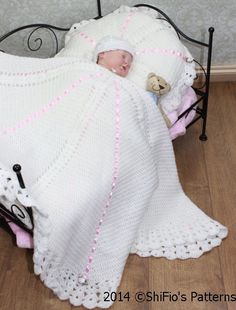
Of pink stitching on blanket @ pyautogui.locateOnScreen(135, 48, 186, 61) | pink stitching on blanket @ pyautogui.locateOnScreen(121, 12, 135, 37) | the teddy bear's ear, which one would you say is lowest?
the teddy bear's ear

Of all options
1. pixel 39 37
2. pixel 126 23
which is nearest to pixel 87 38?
pixel 126 23

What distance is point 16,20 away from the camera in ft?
6.32

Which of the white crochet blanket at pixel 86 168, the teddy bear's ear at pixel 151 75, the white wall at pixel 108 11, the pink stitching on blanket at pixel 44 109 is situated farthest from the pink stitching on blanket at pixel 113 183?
the white wall at pixel 108 11

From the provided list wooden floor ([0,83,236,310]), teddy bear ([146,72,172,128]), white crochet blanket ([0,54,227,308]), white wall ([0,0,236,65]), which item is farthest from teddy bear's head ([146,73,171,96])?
white wall ([0,0,236,65])

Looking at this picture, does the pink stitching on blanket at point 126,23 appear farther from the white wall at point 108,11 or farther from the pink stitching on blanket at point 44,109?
the pink stitching on blanket at point 44,109

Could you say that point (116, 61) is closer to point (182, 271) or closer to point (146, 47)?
point (146, 47)

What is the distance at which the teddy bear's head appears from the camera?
1479 mm

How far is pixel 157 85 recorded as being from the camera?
1.48 metres

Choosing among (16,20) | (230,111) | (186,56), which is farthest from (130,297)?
(16,20)

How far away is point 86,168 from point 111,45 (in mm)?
477

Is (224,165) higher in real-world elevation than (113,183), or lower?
lower

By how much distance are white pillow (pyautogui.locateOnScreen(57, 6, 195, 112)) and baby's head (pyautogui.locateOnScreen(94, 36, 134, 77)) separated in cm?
5

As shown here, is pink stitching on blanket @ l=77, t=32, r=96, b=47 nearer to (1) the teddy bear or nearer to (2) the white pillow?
(2) the white pillow

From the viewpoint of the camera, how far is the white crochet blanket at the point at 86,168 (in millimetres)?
1229
